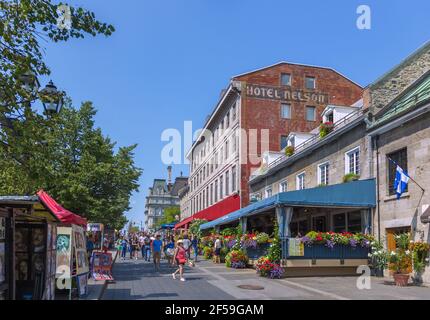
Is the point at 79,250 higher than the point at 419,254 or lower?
higher

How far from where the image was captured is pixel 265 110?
3781cm

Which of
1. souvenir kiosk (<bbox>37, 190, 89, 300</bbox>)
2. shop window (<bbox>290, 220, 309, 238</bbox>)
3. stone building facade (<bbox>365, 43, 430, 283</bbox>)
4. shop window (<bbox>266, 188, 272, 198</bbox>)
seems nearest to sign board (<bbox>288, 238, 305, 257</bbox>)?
stone building facade (<bbox>365, 43, 430, 283</bbox>)

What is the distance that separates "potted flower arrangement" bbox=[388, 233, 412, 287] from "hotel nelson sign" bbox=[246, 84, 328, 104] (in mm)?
23728

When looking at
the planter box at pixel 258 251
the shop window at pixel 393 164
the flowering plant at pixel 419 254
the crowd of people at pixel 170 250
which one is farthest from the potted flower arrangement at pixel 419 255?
the crowd of people at pixel 170 250

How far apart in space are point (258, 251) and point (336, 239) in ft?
12.6

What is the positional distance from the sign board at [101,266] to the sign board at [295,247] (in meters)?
6.31

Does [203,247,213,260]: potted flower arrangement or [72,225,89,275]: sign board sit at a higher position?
[72,225,89,275]: sign board

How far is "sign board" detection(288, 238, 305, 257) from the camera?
17.5 metres

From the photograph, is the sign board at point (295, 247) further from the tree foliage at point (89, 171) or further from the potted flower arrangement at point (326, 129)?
the tree foliage at point (89, 171)

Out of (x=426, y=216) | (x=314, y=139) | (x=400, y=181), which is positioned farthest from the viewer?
(x=314, y=139)

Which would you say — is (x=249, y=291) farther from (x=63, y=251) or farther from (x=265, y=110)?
(x=265, y=110)

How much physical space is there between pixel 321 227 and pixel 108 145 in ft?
42.2

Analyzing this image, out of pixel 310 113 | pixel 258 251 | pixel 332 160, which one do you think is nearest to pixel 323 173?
pixel 332 160

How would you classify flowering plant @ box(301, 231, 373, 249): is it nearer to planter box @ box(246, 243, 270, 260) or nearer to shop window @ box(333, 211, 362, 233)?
shop window @ box(333, 211, 362, 233)
